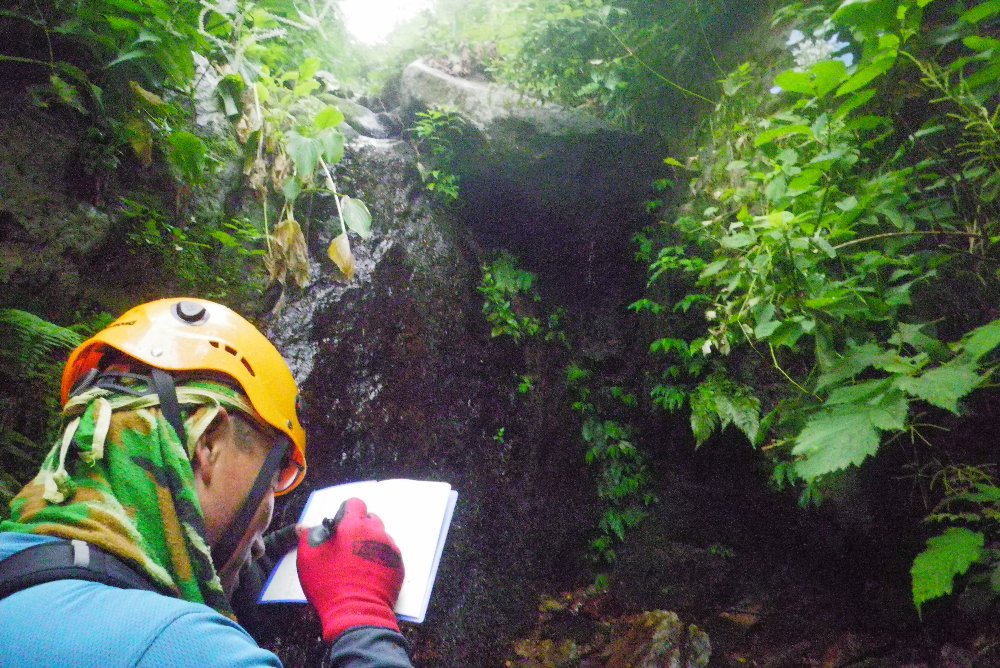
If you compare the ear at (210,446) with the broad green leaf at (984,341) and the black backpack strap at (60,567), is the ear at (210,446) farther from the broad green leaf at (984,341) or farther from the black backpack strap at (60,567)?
the broad green leaf at (984,341)

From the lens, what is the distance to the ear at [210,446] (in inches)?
58.7

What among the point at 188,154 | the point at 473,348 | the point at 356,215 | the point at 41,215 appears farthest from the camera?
the point at 473,348

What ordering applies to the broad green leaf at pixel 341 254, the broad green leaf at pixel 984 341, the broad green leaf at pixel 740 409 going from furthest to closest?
the broad green leaf at pixel 740 409 < the broad green leaf at pixel 341 254 < the broad green leaf at pixel 984 341

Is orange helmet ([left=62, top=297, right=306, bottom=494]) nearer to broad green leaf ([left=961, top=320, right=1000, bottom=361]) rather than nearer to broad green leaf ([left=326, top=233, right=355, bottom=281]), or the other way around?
broad green leaf ([left=326, top=233, right=355, bottom=281])

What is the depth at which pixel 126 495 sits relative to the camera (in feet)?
4.12

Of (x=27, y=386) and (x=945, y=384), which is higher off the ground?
(x=27, y=386)

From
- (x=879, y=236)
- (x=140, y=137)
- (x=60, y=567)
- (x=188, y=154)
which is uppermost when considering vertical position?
(x=140, y=137)

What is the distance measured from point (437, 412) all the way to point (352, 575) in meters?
2.12

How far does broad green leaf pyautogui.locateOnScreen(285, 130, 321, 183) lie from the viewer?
304 cm

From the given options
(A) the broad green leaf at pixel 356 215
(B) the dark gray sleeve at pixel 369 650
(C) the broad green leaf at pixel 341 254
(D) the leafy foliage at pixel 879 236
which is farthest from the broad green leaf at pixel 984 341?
(A) the broad green leaf at pixel 356 215

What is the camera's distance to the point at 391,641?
150 cm

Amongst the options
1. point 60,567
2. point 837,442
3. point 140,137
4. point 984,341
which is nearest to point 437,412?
point 140,137

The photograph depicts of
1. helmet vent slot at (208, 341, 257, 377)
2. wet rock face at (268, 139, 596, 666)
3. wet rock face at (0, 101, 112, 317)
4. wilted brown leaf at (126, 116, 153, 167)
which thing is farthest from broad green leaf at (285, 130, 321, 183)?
helmet vent slot at (208, 341, 257, 377)

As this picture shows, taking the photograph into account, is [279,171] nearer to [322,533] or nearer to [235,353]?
[235,353]
